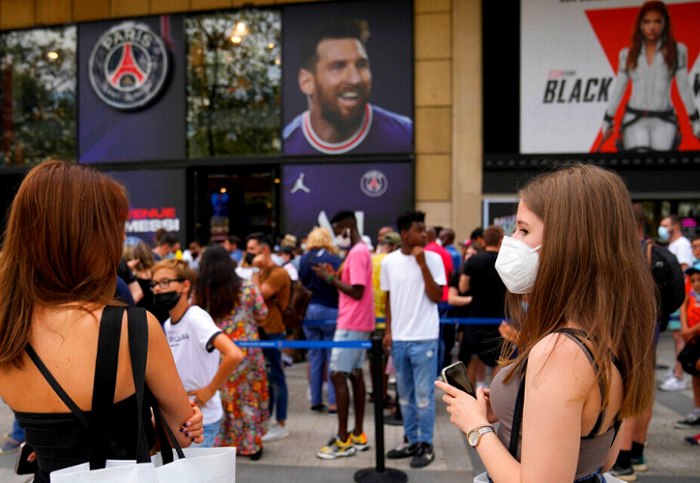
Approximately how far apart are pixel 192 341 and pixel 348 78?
11.5m

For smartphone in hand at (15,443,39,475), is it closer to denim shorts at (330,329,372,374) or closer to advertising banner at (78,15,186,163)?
denim shorts at (330,329,372,374)

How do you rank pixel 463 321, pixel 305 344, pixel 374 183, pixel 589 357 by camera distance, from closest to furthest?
pixel 589 357, pixel 305 344, pixel 463 321, pixel 374 183

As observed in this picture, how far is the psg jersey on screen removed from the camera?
14383mm

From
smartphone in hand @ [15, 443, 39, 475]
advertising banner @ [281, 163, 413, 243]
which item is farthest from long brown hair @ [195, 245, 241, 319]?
advertising banner @ [281, 163, 413, 243]

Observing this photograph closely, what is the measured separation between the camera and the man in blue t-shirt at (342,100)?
1445 centimetres

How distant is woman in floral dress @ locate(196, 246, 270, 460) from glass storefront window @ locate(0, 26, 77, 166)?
13015 millimetres

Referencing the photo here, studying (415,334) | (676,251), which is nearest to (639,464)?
(415,334)

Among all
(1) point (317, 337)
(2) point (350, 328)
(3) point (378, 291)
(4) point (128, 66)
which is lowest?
(1) point (317, 337)

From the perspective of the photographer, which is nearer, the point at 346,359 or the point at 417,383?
the point at 417,383

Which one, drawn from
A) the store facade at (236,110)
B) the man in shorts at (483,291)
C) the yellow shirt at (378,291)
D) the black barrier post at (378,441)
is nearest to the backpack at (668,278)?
the man in shorts at (483,291)

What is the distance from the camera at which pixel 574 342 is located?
1601 mm

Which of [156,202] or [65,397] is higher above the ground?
[156,202]

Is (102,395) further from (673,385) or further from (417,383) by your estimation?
(673,385)

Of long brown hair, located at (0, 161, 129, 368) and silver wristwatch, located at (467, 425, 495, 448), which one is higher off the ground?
long brown hair, located at (0, 161, 129, 368)
